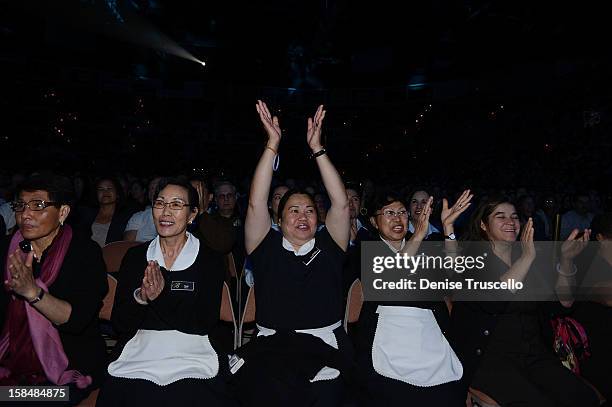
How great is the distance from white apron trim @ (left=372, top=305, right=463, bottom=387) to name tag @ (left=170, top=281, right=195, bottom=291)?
1.11 meters

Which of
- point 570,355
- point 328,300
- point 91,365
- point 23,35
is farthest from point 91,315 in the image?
point 23,35

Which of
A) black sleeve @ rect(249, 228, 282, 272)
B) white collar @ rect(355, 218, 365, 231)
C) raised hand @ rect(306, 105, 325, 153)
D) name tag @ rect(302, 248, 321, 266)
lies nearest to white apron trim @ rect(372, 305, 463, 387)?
name tag @ rect(302, 248, 321, 266)

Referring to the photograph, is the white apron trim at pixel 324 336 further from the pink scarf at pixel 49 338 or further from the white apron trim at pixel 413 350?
the pink scarf at pixel 49 338

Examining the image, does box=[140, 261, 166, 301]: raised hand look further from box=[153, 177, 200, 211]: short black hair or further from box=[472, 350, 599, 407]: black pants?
box=[472, 350, 599, 407]: black pants

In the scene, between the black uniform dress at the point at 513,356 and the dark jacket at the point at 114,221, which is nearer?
the black uniform dress at the point at 513,356

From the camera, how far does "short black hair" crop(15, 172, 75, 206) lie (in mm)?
2504

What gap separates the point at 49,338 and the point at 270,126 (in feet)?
5.62

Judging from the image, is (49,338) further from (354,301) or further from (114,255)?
(354,301)

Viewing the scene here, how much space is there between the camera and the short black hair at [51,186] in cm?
250

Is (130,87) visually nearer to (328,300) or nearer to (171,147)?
(171,147)

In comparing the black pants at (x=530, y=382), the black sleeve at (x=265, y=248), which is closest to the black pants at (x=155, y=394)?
the black sleeve at (x=265, y=248)

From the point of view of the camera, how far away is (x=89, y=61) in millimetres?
21938

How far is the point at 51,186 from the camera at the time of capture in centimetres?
253

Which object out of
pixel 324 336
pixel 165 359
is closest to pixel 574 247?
pixel 324 336
